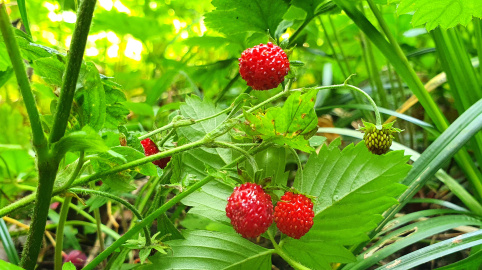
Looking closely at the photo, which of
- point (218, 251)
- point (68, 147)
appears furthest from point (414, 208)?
point (68, 147)

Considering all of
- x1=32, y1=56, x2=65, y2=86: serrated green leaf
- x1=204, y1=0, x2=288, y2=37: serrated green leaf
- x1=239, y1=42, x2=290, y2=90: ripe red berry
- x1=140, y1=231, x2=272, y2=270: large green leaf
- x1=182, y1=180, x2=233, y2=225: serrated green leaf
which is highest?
x1=204, y1=0, x2=288, y2=37: serrated green leaf

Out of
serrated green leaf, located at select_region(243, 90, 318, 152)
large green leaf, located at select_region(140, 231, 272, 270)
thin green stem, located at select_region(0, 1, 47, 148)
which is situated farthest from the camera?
large green leaf, located at select_region(140, 231, 272, 270)

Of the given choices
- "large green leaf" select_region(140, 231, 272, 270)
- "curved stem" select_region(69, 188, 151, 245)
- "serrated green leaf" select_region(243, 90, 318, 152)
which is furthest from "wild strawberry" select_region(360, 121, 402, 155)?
"curved stem" select_region(69, 188, 151, 245)

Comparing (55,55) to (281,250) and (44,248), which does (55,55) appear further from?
(44,248)

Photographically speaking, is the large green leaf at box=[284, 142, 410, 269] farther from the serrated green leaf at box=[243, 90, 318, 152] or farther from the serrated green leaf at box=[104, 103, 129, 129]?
the serrated green leaf at box=[104, 103, 129, 129]

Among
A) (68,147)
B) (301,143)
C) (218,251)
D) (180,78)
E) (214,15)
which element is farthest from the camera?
(180,78)

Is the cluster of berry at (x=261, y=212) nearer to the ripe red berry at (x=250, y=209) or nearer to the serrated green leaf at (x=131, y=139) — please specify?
the ripe red berry at (x=250, y=209)

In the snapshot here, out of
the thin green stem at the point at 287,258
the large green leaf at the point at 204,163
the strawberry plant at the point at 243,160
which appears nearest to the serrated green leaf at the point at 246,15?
the strawberry plant at the point at 243,160
